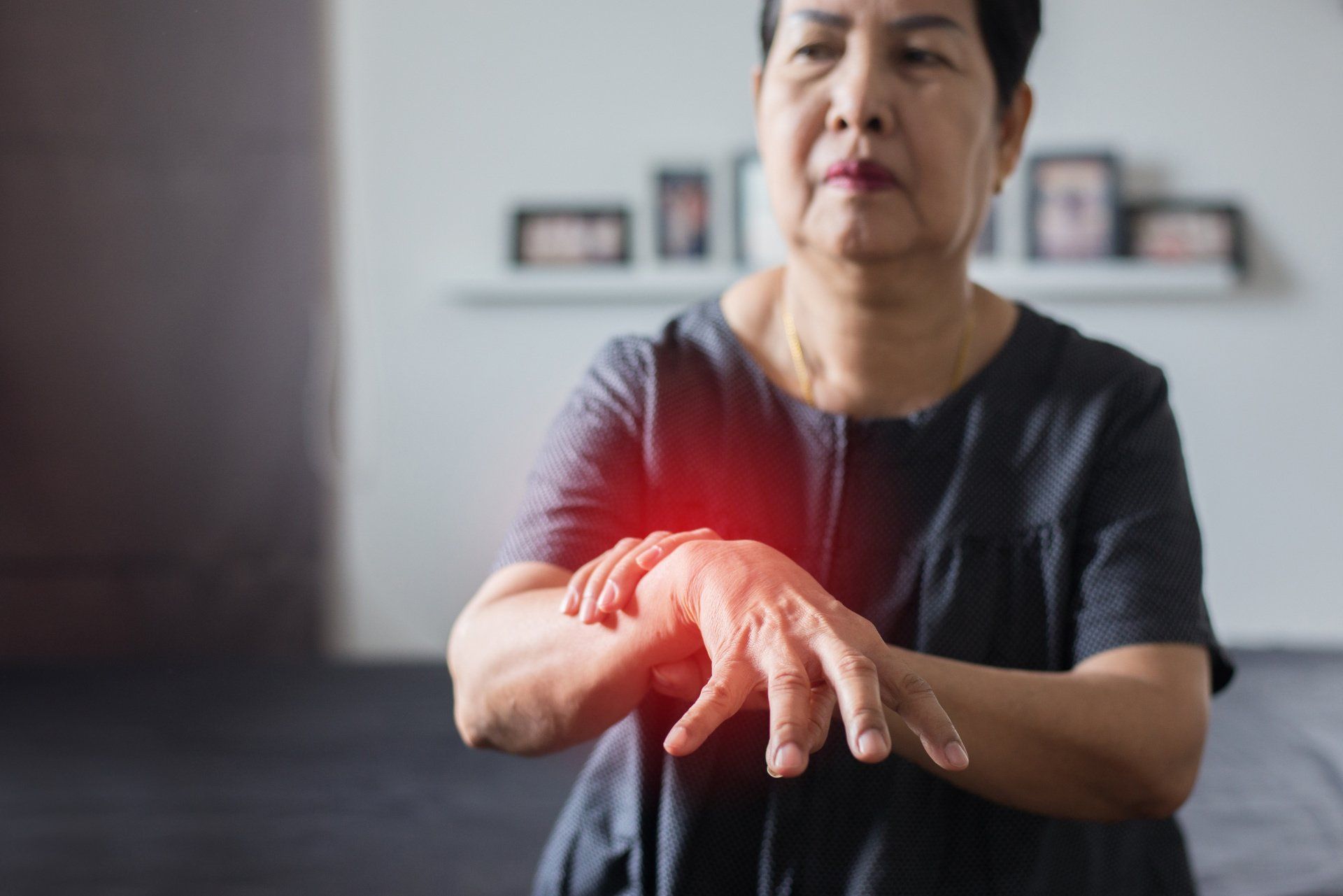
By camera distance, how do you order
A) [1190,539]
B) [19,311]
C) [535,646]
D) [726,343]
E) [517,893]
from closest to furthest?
[535,646] < [1190,539] < [726,343] < [517,893] < [19,311]

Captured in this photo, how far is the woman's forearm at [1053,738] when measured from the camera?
87cm

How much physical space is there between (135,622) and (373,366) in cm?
95

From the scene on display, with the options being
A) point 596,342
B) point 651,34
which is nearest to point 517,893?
point 596,342

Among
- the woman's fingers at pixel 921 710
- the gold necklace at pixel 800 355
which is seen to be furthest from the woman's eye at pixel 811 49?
the woman's fingers at pixel 921 710

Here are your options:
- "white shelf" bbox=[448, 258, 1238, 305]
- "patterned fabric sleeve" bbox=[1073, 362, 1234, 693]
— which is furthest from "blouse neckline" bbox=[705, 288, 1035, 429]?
"white shelf" bbox=[448, 258, 1238, 305]

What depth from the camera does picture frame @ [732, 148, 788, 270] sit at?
305 cm

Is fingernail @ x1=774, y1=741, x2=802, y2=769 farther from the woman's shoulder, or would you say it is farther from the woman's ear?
the woman's ear

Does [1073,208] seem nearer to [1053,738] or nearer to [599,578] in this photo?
[1053,738]

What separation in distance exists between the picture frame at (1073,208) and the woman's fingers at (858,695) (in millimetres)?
2567

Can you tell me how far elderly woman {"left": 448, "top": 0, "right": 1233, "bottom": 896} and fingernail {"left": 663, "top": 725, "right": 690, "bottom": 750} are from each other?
0.27 m

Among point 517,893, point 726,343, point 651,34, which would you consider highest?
point 651,34

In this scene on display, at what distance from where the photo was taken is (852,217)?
39.4 inches

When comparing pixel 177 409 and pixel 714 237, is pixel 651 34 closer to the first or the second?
pixel 714 237

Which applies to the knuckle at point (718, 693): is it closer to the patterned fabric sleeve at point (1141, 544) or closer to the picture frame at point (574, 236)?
the patterned fabric sleeve at point (1141, 544)
